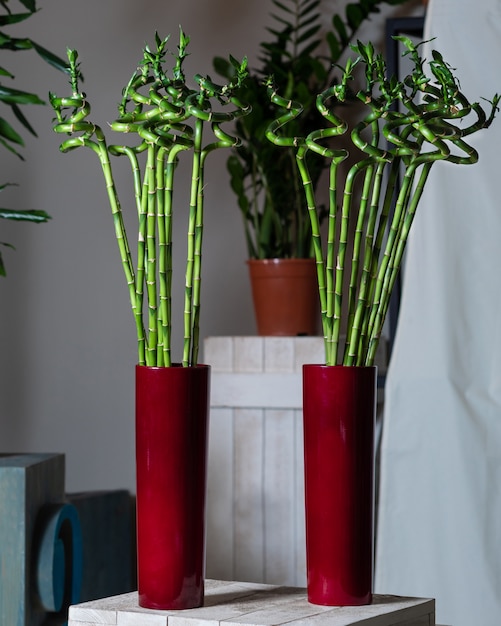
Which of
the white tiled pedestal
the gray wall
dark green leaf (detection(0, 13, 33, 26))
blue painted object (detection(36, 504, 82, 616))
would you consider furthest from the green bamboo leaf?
the white tiled pedestal

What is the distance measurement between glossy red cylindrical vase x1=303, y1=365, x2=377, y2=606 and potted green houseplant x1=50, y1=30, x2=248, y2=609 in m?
0.12

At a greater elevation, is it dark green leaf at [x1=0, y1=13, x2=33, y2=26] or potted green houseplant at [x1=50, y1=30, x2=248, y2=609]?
dark green leaf at [x1=0, y1=13, x2=33, y2=26]

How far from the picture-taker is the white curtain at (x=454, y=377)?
186cm

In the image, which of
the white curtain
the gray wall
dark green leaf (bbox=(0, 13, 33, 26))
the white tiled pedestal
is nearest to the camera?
the white tiled pedestal

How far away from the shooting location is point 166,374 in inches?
38.9

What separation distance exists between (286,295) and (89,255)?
2.10 ft

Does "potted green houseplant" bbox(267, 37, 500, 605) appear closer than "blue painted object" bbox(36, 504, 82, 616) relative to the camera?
Yes

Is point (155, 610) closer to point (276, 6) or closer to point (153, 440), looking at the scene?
point (153, 440)

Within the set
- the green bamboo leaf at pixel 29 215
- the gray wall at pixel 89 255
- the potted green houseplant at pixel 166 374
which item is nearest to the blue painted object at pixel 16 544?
the green bamboo leaf at pixel 29 215

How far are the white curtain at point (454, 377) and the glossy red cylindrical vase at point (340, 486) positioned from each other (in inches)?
36.3

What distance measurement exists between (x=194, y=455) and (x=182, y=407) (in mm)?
52

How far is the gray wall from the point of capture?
269 centimetres

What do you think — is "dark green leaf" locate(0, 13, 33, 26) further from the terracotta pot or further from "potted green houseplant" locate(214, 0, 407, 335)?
the terracotta pot

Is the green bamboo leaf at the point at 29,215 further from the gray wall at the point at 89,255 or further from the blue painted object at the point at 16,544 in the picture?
the gray wall at the point at 89,255
